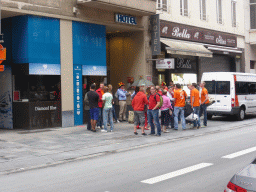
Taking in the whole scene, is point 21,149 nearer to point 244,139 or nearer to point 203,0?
point 244,139

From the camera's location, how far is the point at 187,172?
7.46 m

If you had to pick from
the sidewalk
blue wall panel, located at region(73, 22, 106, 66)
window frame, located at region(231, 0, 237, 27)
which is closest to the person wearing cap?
blue wall panel, located at region(73, 22, 106, 66)

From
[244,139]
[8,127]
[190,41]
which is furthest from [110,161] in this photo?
[190,41]

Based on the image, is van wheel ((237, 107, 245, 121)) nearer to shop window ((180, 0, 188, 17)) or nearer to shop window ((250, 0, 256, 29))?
shop window ((180, 0, 188, 17))

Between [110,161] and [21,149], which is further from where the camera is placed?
[21,149]

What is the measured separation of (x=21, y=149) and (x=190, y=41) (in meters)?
15.6

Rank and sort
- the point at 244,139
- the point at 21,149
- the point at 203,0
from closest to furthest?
the point at 21,149
the point at 244,139
the point at 203,0

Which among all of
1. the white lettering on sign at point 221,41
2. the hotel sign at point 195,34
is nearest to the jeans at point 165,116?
the hotel sign at point 195,34

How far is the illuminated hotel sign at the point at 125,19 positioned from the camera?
1797 centimetres

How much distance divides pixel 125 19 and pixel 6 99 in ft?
22.9

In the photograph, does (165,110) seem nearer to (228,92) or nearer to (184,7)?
(228,92)

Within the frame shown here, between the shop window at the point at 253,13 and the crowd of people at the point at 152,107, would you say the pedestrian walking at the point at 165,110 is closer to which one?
the crowd of people at the point at 152,107

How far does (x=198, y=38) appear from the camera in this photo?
24328 millimetres

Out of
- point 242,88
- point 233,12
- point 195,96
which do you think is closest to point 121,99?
point 195,96
